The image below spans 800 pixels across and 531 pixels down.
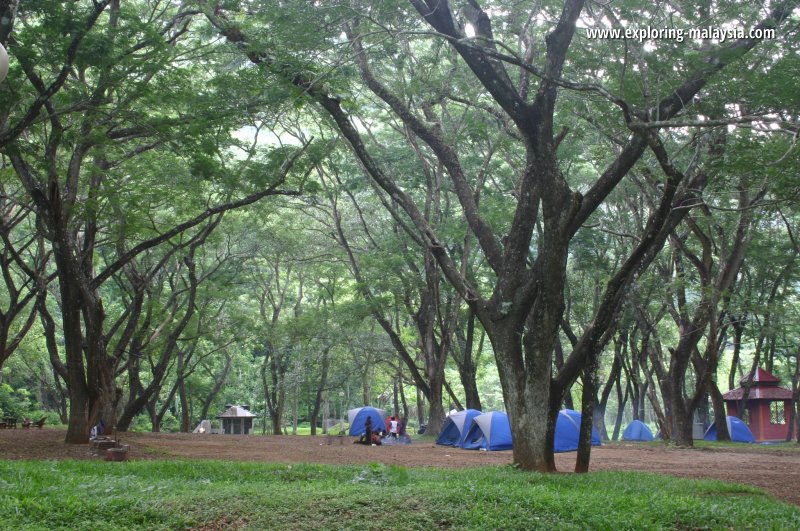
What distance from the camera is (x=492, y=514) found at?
6.45 m

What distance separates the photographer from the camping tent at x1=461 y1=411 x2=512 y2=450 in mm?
19734

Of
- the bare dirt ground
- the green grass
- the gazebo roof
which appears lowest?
the bare dirt ground

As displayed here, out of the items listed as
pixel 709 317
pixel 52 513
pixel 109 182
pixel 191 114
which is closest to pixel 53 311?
pixel 109 182

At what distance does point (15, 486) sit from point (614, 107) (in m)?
9.49

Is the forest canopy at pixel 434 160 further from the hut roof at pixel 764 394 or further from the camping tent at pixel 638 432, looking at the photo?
the hut roof at pixel 764 394

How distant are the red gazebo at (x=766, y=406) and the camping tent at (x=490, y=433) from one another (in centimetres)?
1570

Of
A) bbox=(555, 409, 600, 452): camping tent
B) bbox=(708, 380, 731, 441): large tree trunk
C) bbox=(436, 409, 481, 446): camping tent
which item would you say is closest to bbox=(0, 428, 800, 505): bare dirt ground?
bbox=(555, 409, 600, 452): camping tent

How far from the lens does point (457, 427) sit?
21781mm

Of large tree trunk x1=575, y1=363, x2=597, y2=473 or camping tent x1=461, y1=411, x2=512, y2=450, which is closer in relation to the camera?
large tree trunk x1=575, y1=363, x2=597, y2=473

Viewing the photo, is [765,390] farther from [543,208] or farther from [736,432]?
[543,208]

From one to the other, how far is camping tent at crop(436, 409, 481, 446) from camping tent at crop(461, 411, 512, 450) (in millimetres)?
497

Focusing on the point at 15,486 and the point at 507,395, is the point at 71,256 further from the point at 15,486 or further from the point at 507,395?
the point at 507,395

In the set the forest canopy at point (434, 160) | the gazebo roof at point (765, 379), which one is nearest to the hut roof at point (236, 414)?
the forest canopy at point (434, 160)

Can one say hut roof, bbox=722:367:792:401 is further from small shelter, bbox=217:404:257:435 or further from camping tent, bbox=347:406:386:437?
small shelter, bbox=217:404:257:435
